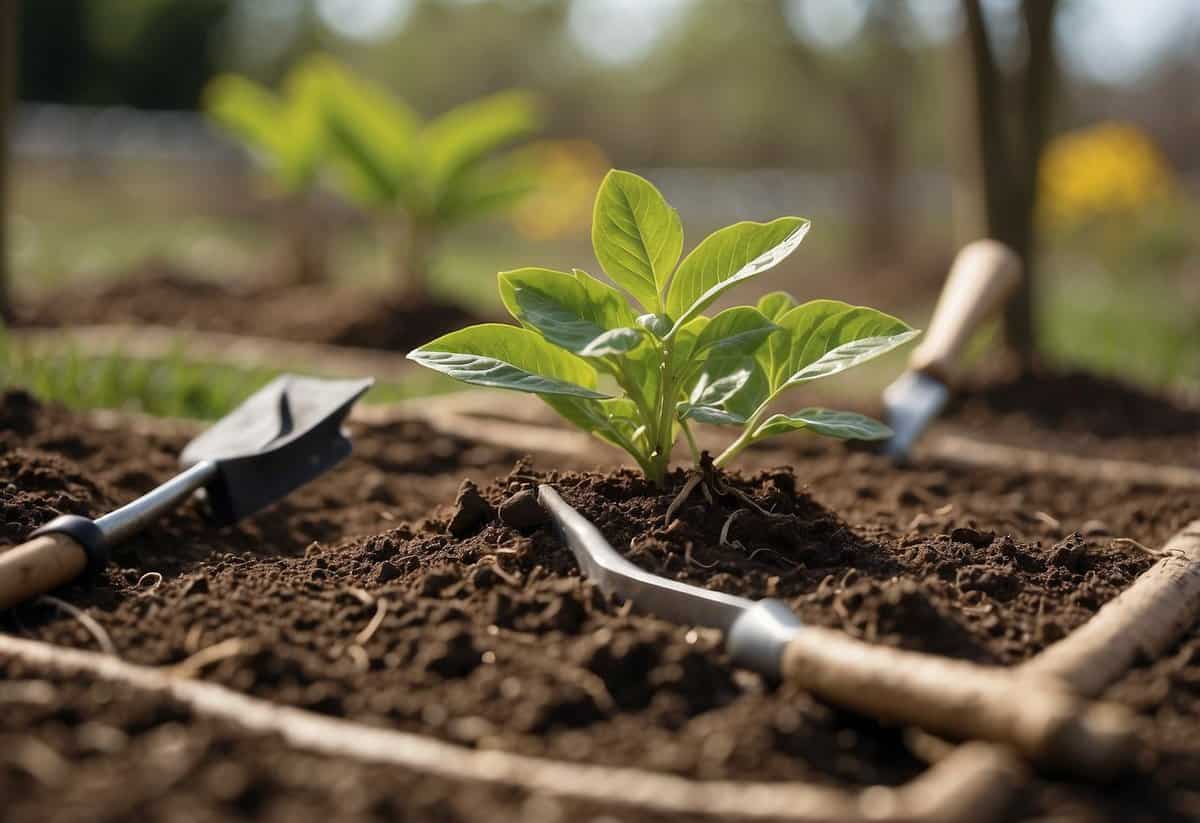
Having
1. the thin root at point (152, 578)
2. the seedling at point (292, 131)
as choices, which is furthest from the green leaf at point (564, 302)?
the seedling at point (292, 131)

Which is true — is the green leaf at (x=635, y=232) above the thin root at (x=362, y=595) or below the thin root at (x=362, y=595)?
above

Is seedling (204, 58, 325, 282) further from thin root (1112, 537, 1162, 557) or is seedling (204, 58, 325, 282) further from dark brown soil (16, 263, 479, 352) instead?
thin root (1112, 537, 1162, 557)

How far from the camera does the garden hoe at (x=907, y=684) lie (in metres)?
1.36

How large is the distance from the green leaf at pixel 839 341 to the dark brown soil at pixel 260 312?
3558 millimetres

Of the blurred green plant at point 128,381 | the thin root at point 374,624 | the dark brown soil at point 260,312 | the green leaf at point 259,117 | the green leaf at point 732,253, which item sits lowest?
the dark brown soil at point 260,312

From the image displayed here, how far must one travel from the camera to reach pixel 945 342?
343cm

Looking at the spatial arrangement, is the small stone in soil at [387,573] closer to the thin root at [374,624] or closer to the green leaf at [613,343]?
the thin root at [374,624]

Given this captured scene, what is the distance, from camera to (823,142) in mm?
20828

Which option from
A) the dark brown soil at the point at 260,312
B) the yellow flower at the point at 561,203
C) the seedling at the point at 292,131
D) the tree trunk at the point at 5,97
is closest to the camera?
the tree trunk at the point at 5,97

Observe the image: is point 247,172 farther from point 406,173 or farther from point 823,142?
point 823,142

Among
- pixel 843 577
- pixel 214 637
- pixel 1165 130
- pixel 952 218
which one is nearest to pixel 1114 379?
pixel 843 577

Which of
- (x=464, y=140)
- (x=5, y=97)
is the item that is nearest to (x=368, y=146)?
(x=464, y=140)

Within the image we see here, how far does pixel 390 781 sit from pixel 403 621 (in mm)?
458

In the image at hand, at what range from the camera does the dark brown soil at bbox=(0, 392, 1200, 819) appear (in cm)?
139
